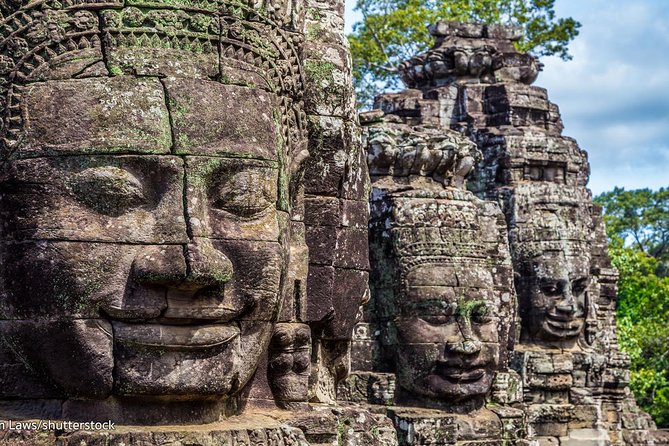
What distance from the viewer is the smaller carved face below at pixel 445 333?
1265 cm

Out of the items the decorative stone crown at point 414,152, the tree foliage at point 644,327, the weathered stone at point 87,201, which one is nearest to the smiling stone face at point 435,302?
the decorative stone crown at point 414,152

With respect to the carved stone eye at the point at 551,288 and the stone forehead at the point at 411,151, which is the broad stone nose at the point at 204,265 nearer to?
the stone forehead at the point at 411,151

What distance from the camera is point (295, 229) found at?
6371mm

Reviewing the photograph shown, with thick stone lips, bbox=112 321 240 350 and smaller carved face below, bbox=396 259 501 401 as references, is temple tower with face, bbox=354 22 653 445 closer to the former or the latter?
smaller carved face below, bbox=396 259 501 401

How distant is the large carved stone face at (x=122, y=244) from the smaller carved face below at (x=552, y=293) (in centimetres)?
1329

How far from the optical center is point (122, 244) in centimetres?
530

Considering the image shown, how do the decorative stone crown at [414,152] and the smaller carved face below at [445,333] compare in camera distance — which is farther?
the decorative stone crown at [414,152]

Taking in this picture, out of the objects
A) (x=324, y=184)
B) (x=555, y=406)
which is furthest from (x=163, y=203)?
(x=555, y=406)

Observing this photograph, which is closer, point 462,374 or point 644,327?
point 462,374

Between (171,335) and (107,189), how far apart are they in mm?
641

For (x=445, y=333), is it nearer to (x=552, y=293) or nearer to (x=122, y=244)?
(x=552, y=293)

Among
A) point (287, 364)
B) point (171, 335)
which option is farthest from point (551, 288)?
point (171, 335)

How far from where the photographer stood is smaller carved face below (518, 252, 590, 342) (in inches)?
723

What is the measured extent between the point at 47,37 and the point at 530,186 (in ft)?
45.4
